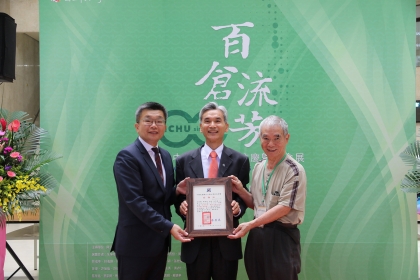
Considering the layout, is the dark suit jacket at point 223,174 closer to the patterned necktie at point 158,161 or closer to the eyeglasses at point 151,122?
the patterned necktie at point 158,161

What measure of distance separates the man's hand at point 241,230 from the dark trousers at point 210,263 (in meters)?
0.17

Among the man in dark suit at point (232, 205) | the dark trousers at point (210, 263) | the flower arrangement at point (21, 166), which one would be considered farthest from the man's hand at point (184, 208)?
the flower arrangement at point (21, 166)

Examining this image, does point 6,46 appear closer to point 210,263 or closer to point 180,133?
point 180,133

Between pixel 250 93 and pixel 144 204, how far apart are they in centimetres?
151

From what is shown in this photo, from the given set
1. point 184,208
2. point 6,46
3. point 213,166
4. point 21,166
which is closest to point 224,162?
point 213,166

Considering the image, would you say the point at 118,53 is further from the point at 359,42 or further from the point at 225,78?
the point at 359,42

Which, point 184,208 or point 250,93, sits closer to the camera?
point 184,208

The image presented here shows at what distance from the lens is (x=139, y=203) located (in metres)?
2.47

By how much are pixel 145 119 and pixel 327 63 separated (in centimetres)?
175

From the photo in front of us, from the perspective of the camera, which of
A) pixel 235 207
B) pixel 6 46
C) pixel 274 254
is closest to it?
pixel 274 254

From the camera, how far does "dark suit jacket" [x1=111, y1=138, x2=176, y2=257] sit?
8.17 ft

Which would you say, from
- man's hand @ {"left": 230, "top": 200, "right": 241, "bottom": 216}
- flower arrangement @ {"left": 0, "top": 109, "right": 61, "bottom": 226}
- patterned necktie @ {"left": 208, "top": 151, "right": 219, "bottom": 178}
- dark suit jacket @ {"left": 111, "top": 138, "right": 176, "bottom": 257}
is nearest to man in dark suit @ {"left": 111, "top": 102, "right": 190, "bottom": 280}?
dark suit jacket @ {"left": 111, "top": 138, "right": 176, "bottom": 257}

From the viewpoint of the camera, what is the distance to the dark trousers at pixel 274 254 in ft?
7.82

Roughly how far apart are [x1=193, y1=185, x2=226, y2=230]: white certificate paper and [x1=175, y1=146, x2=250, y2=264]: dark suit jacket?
0.14m
